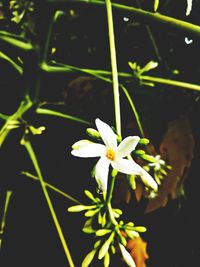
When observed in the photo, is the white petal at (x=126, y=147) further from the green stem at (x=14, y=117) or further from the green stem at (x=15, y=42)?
the green stem at (x=15, y=42)

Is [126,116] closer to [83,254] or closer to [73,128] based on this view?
[73,128]

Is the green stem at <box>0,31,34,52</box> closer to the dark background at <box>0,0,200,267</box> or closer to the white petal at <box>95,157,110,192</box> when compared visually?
the dark background at <box>0,0,200,267</box>

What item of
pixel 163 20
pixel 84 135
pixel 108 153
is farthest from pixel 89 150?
pixel 84 135

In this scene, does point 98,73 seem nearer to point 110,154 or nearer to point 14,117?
point 14,117

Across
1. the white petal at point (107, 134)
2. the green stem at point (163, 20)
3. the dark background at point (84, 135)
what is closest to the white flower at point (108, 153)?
the white petal at point (107, 134)

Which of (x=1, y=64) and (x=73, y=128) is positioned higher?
(x=1, y=64)

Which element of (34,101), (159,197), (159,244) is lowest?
(159,244)

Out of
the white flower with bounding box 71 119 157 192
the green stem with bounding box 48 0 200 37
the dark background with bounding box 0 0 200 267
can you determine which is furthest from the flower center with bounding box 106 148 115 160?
the dark background with bounding box 0 0 200 267

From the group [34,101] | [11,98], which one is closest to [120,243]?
[34,101]
